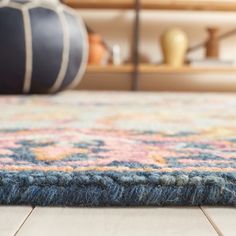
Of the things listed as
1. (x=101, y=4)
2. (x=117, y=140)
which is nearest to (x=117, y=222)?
(x=117, y=140)

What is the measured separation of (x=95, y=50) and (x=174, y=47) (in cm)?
41

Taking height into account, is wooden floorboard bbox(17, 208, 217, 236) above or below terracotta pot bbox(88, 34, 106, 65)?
below

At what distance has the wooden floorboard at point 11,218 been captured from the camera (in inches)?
15.4

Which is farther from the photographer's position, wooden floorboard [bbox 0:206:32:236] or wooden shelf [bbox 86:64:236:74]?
wooden shelf [bbox 86:64:236:74]

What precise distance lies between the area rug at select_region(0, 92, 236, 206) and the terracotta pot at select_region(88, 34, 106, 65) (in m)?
1.53

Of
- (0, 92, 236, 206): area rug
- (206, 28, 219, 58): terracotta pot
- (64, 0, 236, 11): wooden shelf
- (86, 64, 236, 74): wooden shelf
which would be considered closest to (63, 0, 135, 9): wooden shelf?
(64, 0, 236, 11): wooden shelf

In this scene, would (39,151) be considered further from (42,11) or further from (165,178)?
(42,11)

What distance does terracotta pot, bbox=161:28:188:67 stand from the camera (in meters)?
2.54

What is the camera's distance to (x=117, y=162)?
56 cm

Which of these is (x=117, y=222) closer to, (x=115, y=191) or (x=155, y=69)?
(x=115, y=191)

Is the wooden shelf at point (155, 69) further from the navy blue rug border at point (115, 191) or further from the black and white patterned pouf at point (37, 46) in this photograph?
the navy blue rug border at point (115, 191)

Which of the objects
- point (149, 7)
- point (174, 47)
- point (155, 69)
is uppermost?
point (149, 7)

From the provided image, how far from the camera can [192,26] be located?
283cm

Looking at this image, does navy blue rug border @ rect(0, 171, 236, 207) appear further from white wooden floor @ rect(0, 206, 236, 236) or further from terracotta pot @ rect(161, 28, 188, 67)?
terracotta pot @ rect(161, 28, 188, 67)
